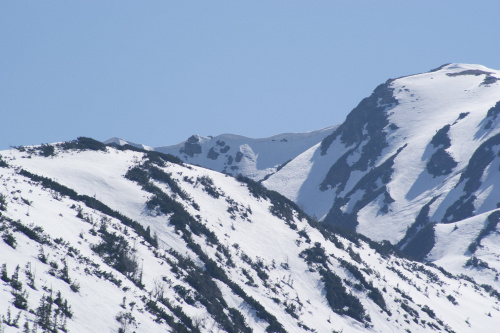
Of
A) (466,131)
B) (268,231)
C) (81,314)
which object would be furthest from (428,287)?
(466,131)

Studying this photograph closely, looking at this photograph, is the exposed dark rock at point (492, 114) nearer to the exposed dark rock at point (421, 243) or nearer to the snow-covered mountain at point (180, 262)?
the exposed dark rock at point (421, 243)

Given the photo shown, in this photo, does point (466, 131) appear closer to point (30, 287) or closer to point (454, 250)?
point (454, 250)

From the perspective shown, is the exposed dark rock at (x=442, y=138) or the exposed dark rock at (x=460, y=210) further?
the exposed dark rock at (x=442, y=138)

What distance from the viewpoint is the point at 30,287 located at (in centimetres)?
2830

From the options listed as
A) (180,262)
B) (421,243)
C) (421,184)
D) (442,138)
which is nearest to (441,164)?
(421,184)

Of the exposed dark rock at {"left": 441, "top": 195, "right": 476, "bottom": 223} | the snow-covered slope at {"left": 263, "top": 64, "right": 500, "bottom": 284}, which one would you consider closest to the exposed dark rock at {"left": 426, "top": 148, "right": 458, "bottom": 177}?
the snow-covered slope at {"left": 263, "top": 64, "right": 500, "bottom": 284}

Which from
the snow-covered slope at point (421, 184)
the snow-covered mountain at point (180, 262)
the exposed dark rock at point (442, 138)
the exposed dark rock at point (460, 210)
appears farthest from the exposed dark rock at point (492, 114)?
the snow-covered mountain at point (180, 262)

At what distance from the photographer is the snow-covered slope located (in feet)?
404

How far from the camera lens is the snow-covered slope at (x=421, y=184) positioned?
4852 inches

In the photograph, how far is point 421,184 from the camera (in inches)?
6334

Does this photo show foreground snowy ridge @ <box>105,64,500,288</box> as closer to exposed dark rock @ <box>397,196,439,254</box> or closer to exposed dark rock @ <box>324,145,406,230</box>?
exposed dark rock @ <box>397,196,439,254</box>

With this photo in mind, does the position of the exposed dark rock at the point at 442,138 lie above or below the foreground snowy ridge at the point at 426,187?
above

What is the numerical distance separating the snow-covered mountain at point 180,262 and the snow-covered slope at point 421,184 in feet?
106

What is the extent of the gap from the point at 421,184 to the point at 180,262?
4804 inches
